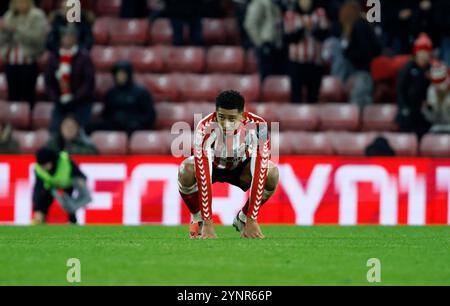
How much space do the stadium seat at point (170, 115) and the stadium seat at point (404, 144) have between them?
11.2 feet

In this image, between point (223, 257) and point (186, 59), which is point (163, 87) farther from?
point (223, 257)

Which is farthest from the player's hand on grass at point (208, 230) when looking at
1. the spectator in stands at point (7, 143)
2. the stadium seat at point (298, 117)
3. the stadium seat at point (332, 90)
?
the stadium seat at point (332, 90)

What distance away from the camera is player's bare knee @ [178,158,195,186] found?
11.6m

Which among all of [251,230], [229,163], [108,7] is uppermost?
[108,7]

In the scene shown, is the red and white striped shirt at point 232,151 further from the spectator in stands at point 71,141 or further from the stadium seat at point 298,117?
the stadium seat at point 298,117

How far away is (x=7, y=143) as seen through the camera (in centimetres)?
1894

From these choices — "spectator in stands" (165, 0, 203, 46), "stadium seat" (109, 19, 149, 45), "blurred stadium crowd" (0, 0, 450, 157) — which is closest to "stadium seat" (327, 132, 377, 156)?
"blurred stadium crowd" (0, 0, 450, 157)

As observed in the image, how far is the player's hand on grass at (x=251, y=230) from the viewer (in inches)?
462

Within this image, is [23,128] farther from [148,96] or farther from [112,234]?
[112,234]

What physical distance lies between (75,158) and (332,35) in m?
6.09

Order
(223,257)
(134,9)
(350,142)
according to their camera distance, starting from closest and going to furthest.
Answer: (223,257), (350,142), (134,9)

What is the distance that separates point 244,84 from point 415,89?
3058mm

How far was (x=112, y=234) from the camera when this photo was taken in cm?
1337

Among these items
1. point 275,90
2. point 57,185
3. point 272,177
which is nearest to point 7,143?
point 57,185
